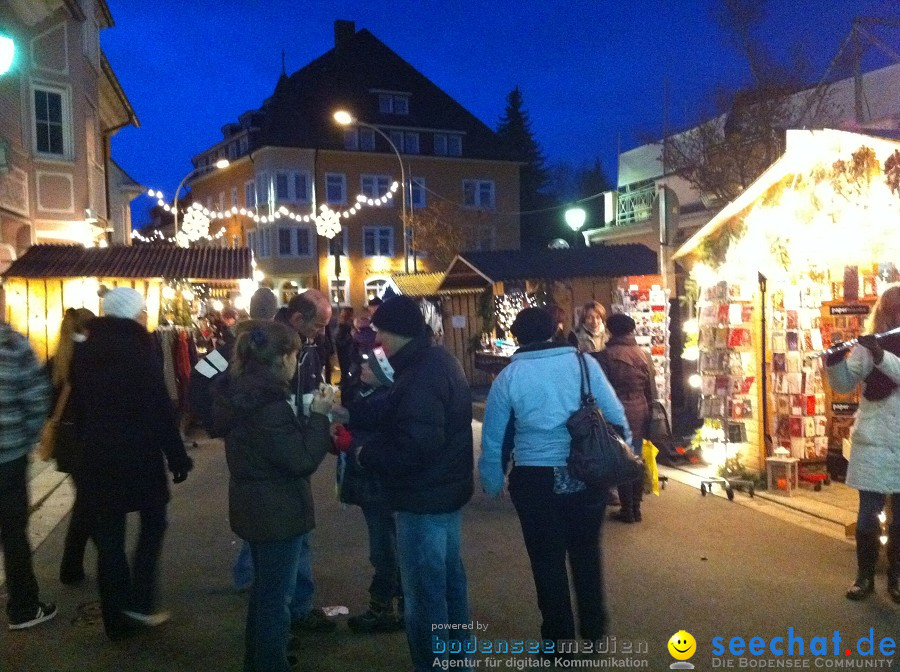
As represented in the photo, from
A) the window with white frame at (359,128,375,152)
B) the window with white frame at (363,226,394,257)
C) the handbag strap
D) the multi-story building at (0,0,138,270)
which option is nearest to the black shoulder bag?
the handbag strap

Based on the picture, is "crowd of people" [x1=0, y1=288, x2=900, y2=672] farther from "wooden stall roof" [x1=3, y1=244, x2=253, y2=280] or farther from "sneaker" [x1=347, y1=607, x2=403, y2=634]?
"wooden stall roof" [x1=3, y1=244, x2=253, y2=280]

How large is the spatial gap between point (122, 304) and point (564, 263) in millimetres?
10662

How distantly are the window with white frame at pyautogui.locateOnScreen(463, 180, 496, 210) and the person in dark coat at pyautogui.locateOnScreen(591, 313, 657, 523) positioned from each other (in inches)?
1633

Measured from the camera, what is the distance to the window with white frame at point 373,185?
45.0 m

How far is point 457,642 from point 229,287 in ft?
69.3

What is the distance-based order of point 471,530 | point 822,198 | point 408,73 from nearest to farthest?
point 471,530 < point 822,198 < point 408,73

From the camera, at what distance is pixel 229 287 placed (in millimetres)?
23750

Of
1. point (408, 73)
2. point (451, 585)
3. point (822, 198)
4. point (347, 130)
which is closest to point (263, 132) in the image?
point (347, 130)

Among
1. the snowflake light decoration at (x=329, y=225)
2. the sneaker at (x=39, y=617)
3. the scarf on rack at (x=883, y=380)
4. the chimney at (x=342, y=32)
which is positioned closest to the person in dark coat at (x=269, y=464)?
the sneaker at (x=39, y=617)

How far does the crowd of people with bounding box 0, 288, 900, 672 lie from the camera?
3.72m

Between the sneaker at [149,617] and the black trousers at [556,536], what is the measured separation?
7.59 feet

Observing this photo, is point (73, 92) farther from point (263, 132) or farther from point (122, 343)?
point (263, 132)

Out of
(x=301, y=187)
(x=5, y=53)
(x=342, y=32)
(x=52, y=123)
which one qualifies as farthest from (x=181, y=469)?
(x=342, y=32)

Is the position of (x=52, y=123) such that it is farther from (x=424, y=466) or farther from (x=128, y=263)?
(x=424, y=466)
